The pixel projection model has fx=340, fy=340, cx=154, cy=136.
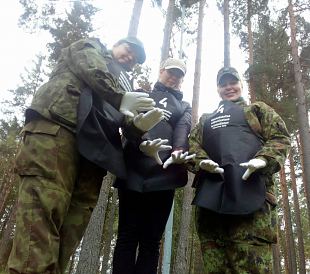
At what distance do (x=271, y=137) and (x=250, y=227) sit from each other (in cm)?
71

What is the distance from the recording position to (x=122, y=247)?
2352 millimetres

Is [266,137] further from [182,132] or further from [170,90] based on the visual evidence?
[170,90]

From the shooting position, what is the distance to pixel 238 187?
7.85ft

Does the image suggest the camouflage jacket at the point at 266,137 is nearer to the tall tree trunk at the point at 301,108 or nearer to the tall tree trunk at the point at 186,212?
the tall tree trunk at the point at 186,212

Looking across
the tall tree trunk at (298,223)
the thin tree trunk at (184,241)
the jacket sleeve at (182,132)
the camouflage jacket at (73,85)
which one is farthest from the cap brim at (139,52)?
the tall tree trunk at (298,223)

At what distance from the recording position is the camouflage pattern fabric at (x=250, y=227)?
231 cm

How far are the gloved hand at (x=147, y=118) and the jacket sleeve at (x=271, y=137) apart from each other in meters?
0.77

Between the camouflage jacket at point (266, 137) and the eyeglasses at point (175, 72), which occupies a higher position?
the eyeglasses at point (175, 72)

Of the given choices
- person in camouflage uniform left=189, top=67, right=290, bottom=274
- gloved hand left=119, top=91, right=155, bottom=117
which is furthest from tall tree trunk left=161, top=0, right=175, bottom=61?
gloved hand left=119, top=91, right=155, bottom=117

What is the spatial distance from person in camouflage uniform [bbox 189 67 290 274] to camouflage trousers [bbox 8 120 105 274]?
2.82ft

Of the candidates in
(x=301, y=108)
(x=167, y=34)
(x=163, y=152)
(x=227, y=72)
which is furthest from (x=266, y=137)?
(x=301, y=108)

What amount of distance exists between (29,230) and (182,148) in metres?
1.32

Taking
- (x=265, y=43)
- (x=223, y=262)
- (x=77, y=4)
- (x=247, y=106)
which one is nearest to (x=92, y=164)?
(x=223, y=262)

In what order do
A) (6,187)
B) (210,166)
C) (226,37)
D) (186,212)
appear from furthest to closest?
(6,187) → (226,37) → (186,212) → (210,166)
